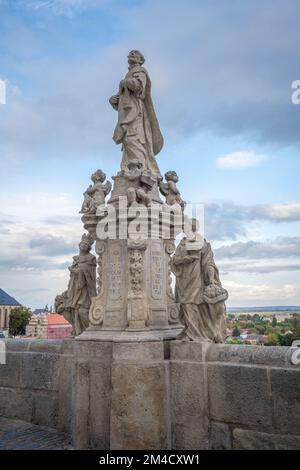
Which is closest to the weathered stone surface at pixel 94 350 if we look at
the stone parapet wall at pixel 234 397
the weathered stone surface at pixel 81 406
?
the weathered stone surface at pixel 81 406

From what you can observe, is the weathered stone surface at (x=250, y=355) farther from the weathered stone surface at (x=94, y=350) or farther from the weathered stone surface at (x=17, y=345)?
the weathered stone surface at (x=17, y=345)

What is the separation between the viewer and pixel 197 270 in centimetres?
511

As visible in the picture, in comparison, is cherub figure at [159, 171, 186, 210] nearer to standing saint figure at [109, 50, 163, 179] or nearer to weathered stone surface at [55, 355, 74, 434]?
standing saint figure at [109, 50, 163, 179]

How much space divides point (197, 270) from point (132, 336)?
111 cm

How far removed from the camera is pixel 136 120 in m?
6.43

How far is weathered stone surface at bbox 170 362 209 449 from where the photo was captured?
4.74m

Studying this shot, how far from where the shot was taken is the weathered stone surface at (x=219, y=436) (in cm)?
Answer: 456

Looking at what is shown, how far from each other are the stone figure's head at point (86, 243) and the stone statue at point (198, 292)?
1.67 m

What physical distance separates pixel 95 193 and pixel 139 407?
9.83ft

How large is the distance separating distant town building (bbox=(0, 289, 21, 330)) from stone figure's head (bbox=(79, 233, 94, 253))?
35.8m

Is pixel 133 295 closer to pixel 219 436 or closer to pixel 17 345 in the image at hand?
pixel 219 436

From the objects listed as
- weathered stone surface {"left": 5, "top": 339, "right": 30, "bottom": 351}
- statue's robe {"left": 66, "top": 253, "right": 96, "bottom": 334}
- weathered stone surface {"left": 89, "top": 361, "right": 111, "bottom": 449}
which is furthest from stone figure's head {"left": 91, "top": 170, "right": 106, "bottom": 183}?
weathered stone surface {"left": 5, "top": 339, "right": 30, "bottom": 351}
